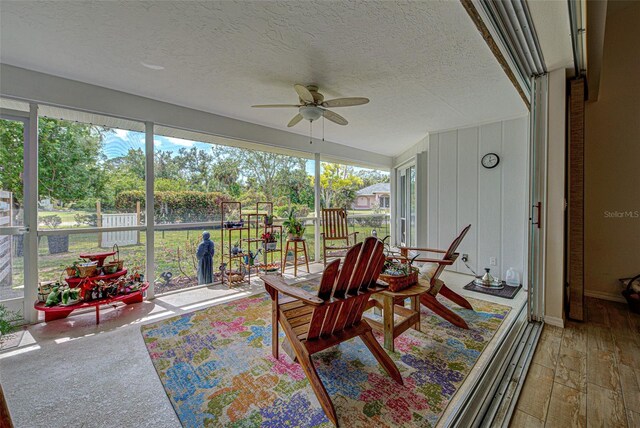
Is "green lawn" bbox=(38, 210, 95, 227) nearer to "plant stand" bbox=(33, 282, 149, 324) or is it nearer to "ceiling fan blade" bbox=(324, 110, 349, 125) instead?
"plant stand" bbox=(33, 282, 149, 324)

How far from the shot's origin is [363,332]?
5.68 feet

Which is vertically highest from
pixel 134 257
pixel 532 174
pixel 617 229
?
pixel 532 174

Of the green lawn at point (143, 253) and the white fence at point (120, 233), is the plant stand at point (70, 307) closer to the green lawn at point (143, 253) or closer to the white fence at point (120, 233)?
the green lawn at point (143, 253)

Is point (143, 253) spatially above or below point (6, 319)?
above

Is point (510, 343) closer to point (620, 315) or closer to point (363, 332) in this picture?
point (363, 332)

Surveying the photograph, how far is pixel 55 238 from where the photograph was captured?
105 inches

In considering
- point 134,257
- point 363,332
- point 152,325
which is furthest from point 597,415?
point 134,257

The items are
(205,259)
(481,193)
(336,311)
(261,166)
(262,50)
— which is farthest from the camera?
(261,166)


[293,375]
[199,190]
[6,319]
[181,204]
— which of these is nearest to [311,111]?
[199,190]

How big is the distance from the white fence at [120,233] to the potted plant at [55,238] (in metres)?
0.30

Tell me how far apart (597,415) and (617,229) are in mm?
2717

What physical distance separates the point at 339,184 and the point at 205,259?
397 cm

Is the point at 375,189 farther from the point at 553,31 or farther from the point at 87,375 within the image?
the point at 87,375

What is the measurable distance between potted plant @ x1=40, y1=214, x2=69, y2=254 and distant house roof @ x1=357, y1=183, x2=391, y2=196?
5.71 metres
